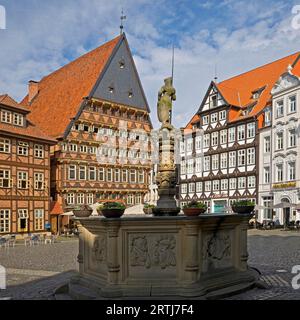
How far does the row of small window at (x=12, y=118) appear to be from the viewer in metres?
26.8

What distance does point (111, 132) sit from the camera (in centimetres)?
3581

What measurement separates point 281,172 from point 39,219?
20.0 m

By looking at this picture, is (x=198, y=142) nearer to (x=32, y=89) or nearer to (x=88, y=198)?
(x=88, y=198)

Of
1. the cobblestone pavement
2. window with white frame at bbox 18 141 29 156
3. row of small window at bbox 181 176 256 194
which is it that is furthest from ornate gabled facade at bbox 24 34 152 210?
the cobblestone pavement

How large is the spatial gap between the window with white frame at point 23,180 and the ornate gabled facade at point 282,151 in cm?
1846

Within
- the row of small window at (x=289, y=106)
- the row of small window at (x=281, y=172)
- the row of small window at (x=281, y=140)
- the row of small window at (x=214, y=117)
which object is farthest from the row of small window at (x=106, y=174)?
the row of small window at (x=289, y=106)

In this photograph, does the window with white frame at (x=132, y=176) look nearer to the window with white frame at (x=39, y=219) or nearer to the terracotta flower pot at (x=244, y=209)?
the window with white frame at (x=39, y=219)

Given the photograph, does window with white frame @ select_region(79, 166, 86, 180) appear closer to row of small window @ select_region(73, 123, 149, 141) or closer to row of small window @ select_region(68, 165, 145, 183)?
row of small window @ select_region(68, 165, 145, 183)

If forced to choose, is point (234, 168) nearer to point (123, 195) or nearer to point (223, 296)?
point (123, 195)

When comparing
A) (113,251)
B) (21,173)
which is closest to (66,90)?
(21,173)

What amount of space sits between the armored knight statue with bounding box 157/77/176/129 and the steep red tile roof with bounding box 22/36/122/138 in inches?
930

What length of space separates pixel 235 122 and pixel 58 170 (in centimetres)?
1686

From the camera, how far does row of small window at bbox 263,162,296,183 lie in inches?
1271

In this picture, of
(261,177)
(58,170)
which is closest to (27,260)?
(58,170)
